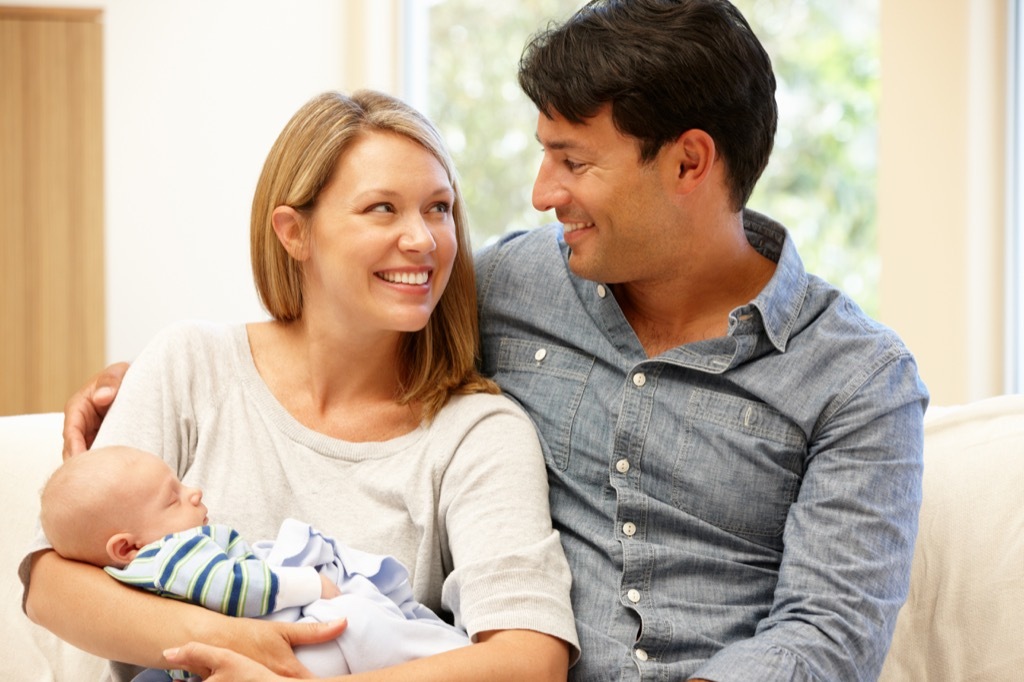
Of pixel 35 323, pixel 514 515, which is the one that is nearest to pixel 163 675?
pixel 514 515

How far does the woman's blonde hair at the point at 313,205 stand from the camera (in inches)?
77.4

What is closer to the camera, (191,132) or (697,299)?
(697,299)

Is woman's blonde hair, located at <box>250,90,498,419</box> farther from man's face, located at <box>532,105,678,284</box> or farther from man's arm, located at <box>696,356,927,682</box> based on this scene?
man's arm, located at <box>696,356,927,682</box>

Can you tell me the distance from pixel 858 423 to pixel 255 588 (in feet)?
2.92

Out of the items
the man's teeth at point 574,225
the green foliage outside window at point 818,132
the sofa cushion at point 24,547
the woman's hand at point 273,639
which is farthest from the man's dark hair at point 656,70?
the green foliage outside window at point 818,132

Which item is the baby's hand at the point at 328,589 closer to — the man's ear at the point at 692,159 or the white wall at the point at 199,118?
the man's ear at the point at 692,159

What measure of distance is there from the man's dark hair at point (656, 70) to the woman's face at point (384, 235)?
25cm

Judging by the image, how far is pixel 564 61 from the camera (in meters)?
1.96

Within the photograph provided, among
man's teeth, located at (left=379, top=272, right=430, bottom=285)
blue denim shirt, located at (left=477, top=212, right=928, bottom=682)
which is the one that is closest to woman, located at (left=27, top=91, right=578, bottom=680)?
man's teeth, located at (left=379, top=272, right=430, bottom=285)

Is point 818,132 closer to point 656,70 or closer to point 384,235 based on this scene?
point 656,70

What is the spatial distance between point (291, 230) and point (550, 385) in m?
0.49

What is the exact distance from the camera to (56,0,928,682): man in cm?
178

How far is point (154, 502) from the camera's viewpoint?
66.9 inches

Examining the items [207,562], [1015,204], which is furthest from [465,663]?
[1015,204]
